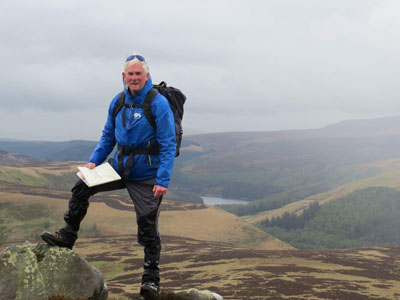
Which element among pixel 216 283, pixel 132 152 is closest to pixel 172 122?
pixel 132 152

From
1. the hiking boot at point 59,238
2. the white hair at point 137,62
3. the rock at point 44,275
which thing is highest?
the white hair at point 137,62

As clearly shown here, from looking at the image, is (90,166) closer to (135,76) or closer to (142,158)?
(142,158)

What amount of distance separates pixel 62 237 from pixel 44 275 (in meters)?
1.11

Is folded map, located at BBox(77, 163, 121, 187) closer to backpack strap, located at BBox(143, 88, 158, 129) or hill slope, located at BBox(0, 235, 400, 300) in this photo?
backpack strap, located at BBox(143, 88, 158, 129)

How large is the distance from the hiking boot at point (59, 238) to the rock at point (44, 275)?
0.45 feet

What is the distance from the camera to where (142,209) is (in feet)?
35.7

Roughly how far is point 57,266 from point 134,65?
5.79 meters

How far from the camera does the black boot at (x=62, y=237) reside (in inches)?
459

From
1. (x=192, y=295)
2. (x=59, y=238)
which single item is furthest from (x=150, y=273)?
(x=59, y=238)

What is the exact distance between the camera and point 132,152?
11.1 meters

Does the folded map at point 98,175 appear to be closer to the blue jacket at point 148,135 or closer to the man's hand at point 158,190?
the blue jacket at point 148,135

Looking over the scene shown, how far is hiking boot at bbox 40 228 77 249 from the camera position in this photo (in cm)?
1164

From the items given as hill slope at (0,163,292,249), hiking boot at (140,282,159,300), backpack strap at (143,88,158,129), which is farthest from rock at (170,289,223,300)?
hill slope at (0,163,292,249)

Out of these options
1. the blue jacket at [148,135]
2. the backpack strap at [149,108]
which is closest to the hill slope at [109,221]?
the blue jacket at [148,135]
